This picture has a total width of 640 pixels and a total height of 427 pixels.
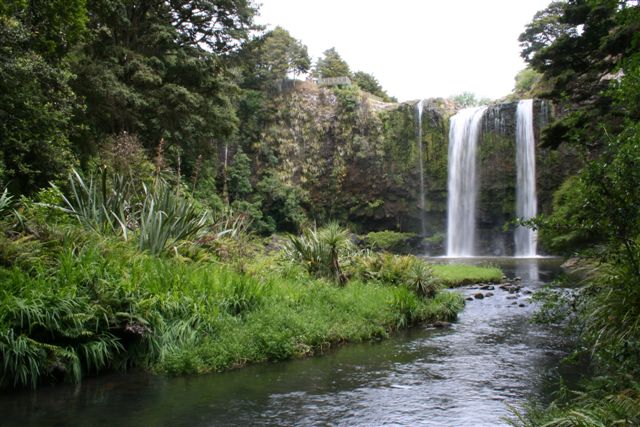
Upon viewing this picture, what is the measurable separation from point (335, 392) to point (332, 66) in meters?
49.7

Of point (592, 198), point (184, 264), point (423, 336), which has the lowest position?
point (423, 336)

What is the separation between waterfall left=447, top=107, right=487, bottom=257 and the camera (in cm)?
3566

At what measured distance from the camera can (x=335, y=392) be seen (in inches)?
263

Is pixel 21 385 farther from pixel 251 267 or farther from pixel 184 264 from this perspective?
pixel 251 267

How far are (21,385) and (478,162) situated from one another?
33.0 metres

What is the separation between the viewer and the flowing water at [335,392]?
18.6 ft

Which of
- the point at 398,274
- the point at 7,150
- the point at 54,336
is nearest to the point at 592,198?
the point at 54,336

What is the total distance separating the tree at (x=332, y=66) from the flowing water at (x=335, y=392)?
151ft

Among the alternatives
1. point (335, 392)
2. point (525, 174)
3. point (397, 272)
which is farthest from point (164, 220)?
point (525, 174)

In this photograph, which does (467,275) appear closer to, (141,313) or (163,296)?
(163,296)

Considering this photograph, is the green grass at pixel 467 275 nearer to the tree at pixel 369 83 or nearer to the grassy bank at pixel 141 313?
the grassy bank at pixel 141 313

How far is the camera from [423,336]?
10.3 m

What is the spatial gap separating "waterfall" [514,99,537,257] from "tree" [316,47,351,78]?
22.6 meters

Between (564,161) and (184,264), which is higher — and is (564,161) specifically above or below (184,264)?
above
